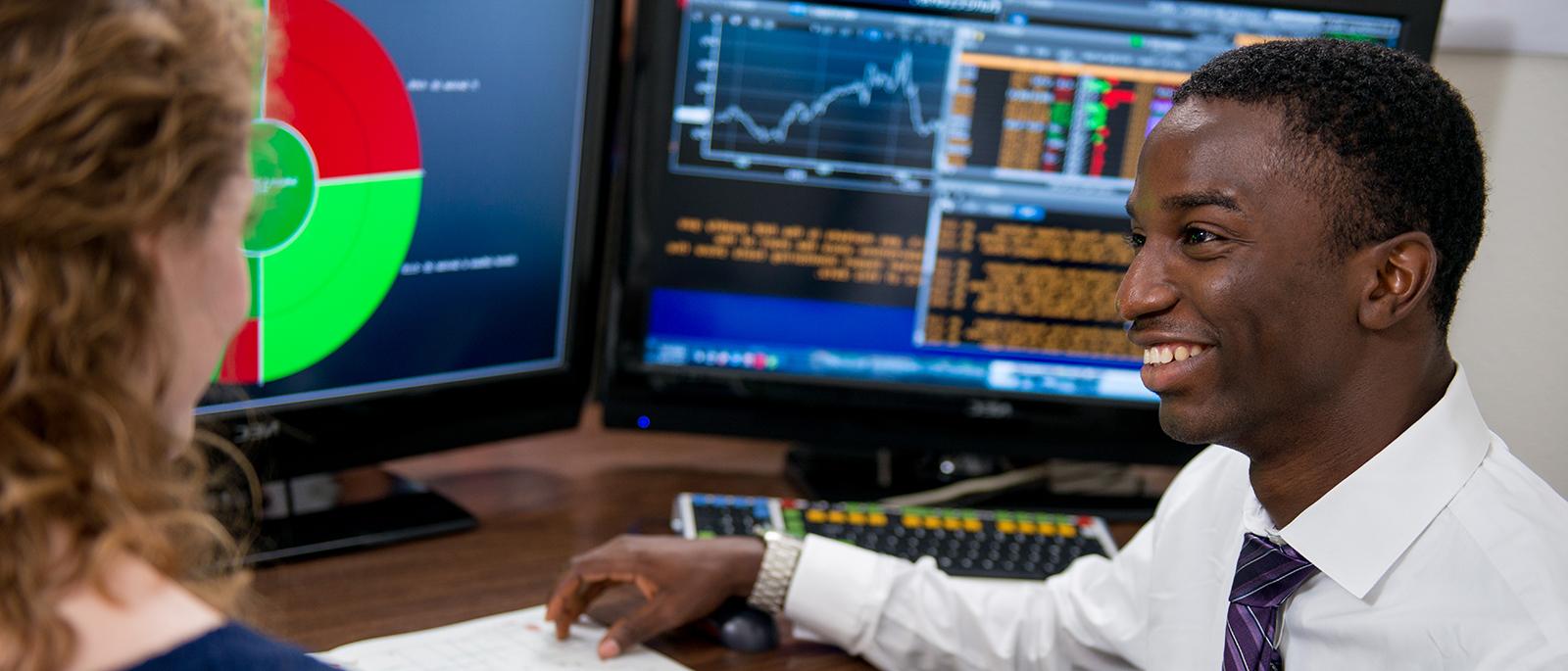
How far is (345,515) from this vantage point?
127 centimetres

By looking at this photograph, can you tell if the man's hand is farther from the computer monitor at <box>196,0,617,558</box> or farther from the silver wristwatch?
the computer monitor at <box>196,0,617,558</box>

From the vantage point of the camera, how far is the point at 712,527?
1264 millimetres

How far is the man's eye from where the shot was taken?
3.05 ft

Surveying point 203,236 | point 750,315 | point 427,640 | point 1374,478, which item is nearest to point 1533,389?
point 1374,478

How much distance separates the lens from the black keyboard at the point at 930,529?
1.26 meters

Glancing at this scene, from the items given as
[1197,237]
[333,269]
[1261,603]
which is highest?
[1197,237]

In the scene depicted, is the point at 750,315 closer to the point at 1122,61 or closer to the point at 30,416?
the point at 1122,61

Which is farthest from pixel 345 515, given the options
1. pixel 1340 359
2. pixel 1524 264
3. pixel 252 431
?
pixel 1524 264

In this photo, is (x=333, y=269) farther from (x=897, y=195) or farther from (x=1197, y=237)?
(x=1197, y=237)

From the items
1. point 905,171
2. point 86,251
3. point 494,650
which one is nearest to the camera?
point 86,251

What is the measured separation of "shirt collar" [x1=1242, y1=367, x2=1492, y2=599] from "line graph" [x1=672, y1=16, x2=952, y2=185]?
55 centimetres

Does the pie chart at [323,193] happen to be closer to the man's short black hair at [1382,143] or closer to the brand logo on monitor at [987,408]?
the brand logo on monitor at [987,408]

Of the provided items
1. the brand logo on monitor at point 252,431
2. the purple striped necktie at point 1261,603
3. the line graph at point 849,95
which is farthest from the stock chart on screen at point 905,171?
the purple striped necktie at point 1261,603

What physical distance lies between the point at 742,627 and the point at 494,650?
0.61 feet
